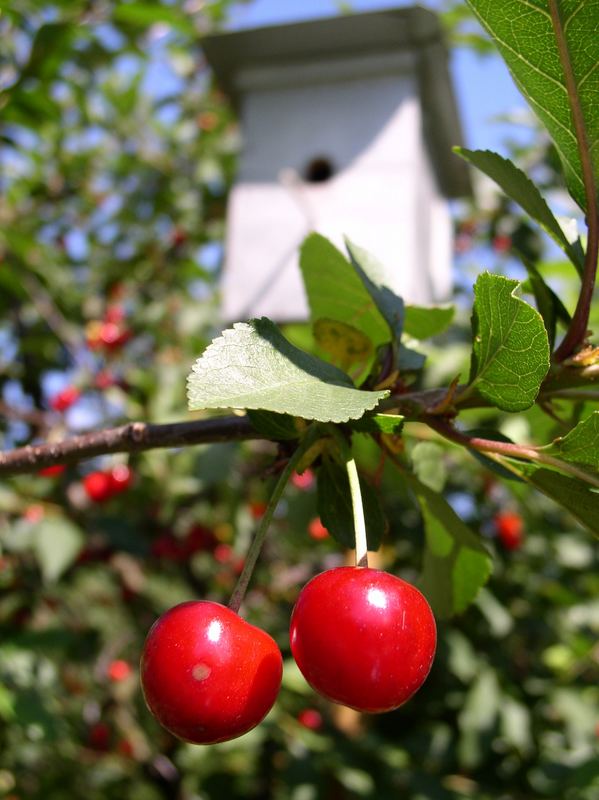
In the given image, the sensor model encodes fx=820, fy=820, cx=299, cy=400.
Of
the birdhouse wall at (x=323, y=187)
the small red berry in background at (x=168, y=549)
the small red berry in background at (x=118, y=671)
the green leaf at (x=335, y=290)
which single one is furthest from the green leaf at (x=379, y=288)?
the small red berry in background at (x=118, y=671)

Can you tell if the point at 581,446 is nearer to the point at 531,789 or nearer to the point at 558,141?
the point at 558,141

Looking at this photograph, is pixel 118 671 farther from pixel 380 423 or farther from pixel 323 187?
pixel 380 423

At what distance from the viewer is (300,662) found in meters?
0.62

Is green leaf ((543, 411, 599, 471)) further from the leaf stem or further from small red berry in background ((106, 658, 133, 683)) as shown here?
small red berry in background ((106, 658, 133, 683))

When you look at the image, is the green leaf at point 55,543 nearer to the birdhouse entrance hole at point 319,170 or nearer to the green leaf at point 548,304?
the birdhouse entrance hole at point 319,170

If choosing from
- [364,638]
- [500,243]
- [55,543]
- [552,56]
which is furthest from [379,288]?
[500,243]

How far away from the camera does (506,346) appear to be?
69 cm

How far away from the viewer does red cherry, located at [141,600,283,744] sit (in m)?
0.59

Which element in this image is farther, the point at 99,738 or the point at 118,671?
the point at 118,671

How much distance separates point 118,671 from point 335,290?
100 inches

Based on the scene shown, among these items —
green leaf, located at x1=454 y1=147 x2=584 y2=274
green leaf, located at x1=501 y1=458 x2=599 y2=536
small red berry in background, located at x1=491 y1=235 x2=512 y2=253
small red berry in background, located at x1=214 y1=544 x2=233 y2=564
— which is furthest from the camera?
small red berry in background, located at x1=491 y1=235 x2=512 y2=253

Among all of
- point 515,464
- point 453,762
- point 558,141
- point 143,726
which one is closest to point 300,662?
point 515,464

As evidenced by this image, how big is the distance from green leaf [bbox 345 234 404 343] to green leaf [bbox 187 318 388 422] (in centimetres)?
20

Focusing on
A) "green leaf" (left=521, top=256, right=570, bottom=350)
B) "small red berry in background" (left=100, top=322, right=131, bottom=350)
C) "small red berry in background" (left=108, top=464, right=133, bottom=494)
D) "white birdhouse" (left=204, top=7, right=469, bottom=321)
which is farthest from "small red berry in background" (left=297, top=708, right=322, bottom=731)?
"green leaf" (left=521, top=256, right=570, bottom=350)
